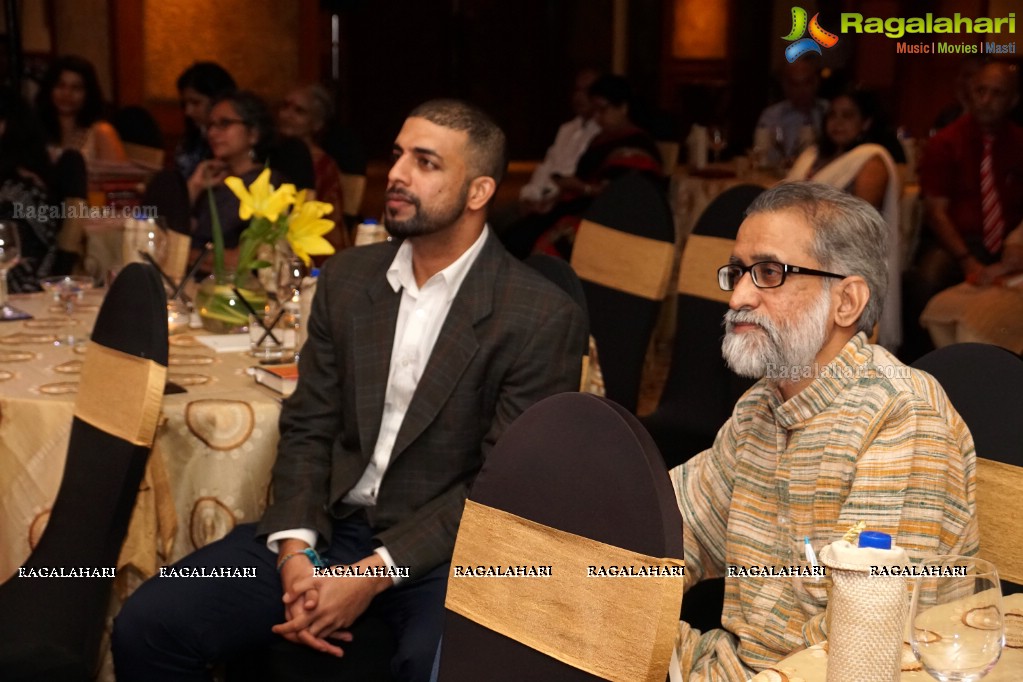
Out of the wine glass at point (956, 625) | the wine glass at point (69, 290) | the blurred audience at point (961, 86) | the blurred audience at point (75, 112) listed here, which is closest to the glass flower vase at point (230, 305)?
the wine glass at point (69, 290)

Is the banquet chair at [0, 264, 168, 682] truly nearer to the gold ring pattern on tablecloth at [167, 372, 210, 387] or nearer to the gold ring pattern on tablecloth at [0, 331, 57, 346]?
the gold ring pattern on tablecloth at [167, 372, 210, 387]

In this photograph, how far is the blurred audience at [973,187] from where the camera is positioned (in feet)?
16.4

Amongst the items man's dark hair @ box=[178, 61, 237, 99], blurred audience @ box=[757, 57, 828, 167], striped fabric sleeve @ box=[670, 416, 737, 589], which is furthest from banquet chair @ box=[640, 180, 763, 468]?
blurred audience @ box=[757, 57, 828, 167]

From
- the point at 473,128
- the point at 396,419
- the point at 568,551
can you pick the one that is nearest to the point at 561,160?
the point at 473,128

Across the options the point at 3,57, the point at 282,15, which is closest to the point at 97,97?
the point at 3,57

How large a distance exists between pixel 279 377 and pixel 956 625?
63.5 inches

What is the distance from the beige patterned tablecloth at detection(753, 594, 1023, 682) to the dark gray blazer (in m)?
1.03

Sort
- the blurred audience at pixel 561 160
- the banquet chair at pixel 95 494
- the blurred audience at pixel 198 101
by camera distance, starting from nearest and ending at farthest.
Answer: the banquet chair at pixel 95 494, the blurred audience at pixel 198 101, the blurred audience at pixel 561 160

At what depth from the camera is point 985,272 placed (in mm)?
4566

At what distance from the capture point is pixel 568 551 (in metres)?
1.38

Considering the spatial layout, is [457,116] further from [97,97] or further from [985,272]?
[97,97]

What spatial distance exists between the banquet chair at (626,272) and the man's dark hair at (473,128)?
0.98m

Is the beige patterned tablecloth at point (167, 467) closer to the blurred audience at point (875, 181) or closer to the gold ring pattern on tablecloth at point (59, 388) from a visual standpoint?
the gold ring pattern on tablecloth at point (59, 388)

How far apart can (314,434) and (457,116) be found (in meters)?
0.71
